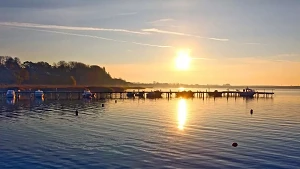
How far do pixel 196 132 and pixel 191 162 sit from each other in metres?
18.3

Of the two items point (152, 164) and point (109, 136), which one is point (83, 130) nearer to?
point (109, 136)

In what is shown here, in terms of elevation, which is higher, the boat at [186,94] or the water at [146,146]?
the boat at [186,94]

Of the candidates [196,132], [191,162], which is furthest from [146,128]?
[191,162]

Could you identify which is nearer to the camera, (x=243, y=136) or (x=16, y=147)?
(x=16, y=147)

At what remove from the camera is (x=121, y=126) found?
52.5m

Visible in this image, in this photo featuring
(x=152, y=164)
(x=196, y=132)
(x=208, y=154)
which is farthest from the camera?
(x=196, y=132)

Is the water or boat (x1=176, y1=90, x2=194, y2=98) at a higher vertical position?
boat (x1=176, y1=90, x2=194, y2=98)

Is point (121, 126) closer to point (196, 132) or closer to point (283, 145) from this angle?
point (196, 132)

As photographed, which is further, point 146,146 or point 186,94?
point 186,94

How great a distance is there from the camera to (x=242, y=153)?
1319 inches

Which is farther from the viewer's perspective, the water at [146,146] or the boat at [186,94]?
the boat at [186,94]

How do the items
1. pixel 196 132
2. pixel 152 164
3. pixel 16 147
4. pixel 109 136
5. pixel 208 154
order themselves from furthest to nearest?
1. pixel 196 132
2. pixel 109 136
3. pixel 16 147
4. pixel 208 154
5. pixel 152 164

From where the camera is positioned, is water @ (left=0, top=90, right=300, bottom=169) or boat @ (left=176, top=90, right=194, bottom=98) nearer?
water @ (left=0, top=90, right=300, bottom=169)

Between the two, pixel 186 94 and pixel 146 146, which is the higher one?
pixel 186 94
